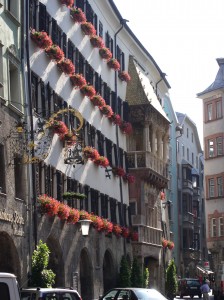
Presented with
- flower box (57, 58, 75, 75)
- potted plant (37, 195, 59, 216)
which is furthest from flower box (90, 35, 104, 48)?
potted plant (37, 195, 59, 216)

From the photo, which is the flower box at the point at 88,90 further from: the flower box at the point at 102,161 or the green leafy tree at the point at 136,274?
the green leafy tree at the point at 136,274

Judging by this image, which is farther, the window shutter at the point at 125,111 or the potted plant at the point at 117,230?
the window shutter at the point at 125,111

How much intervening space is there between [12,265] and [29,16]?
30.9ft

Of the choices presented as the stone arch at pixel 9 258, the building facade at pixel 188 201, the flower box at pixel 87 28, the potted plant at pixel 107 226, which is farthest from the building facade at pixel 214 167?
the stone arch at pixel 9 258

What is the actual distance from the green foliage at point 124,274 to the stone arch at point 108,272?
15.6 inches

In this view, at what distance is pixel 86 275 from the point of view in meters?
41.2

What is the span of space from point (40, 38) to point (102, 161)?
11098 millimetres

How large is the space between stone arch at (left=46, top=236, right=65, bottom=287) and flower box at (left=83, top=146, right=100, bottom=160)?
247 inches

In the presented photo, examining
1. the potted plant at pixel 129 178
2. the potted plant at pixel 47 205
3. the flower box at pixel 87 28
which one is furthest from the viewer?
the potted plant at pixel 129 178

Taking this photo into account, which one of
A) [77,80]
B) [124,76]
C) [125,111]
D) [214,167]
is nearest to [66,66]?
[77,80]

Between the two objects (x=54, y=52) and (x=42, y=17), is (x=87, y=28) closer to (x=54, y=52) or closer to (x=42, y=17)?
(x=42, y=17)

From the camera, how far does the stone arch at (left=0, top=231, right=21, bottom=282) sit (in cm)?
2950

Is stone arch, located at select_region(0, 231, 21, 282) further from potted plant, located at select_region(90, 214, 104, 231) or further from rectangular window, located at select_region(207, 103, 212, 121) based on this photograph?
rectangular window, located at select_region(207, 103, 212, 121)

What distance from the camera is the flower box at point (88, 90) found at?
134ft
